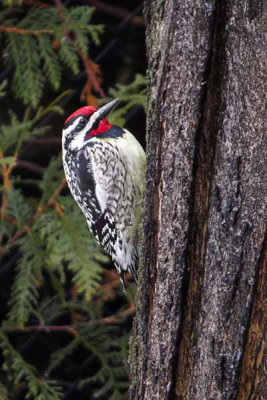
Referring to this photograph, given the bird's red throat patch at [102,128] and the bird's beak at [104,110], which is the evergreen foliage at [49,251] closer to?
the bird's red throat patch at [102,128]

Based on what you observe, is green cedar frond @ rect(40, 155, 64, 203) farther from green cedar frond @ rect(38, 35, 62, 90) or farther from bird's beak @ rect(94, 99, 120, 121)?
green cedar frond @ rect(38, 35, 62, 90)

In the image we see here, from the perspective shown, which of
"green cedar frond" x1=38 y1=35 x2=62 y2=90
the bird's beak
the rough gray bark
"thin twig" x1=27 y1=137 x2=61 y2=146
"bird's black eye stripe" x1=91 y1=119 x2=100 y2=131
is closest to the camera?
→ the rough gray bark

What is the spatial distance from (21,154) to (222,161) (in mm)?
1968

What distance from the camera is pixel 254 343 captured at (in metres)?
1.93

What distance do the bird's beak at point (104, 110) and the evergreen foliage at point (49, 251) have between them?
173mm

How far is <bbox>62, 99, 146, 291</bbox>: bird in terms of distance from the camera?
3.16 m

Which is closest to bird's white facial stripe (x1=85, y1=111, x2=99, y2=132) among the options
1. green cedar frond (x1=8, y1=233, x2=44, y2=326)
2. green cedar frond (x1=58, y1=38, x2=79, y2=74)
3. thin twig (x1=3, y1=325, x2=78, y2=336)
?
green cedar frond (x1=58, y1=38, x2=79, y2=74)

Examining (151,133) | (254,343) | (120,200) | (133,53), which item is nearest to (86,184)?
(120,200)

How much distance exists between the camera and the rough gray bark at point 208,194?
184cm

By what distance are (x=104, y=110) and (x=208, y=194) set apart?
125 cm

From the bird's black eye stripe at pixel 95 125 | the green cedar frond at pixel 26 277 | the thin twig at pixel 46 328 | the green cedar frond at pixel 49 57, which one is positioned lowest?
the thin twig at pixel 46 328

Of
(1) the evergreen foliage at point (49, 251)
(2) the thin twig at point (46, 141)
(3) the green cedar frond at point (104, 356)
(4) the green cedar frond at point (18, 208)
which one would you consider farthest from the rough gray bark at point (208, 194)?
(2) the thin twig at point (46, 141)

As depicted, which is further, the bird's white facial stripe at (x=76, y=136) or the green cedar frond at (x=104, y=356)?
the green cedar frond at (x=104, y=356)

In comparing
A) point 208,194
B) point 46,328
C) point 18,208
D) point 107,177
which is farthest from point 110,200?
point 208,194
